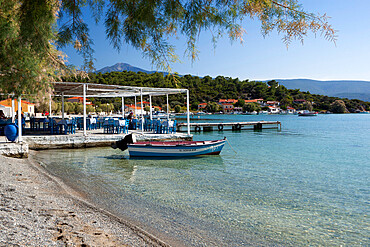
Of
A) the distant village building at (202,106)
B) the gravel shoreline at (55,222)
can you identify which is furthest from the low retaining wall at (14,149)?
the distant village building at (202,106)

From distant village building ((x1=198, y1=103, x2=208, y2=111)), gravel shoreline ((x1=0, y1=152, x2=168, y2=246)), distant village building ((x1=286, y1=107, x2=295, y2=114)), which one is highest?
distant village building ((x1=198, y1=103, x2=208, y2=111))

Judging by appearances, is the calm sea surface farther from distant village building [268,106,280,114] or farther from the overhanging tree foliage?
distant village building [268,106,280,114]

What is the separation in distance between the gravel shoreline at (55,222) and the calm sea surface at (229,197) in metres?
0.49

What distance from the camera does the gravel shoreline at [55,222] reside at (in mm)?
3221

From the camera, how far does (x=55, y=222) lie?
3867 mm

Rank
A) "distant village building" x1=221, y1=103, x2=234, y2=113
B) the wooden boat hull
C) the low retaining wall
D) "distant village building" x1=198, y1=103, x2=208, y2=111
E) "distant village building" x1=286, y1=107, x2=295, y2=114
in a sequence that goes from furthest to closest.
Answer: "distant village building" x1=286, y1=107, x2=295, y2=114 → "distant village building" x1=221, y1=103, x2=234, y2=113 → "distant village building" x1=198, y1=103, x2=208, y2=111 → the wooden boat hull → the low retaining wall

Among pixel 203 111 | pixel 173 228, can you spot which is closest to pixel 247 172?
pixel 173 228

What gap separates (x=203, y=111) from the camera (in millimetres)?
107688

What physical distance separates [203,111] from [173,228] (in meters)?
104

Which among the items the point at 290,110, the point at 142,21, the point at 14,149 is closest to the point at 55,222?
the point at 142,21

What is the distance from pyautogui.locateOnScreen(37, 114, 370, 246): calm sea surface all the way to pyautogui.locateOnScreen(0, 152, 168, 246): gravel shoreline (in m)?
0.49

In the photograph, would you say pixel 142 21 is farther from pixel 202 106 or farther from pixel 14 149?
pixel 202 106

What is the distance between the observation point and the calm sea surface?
4.40 metres

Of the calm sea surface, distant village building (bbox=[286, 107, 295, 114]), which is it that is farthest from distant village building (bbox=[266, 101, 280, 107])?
the calm sea surface
